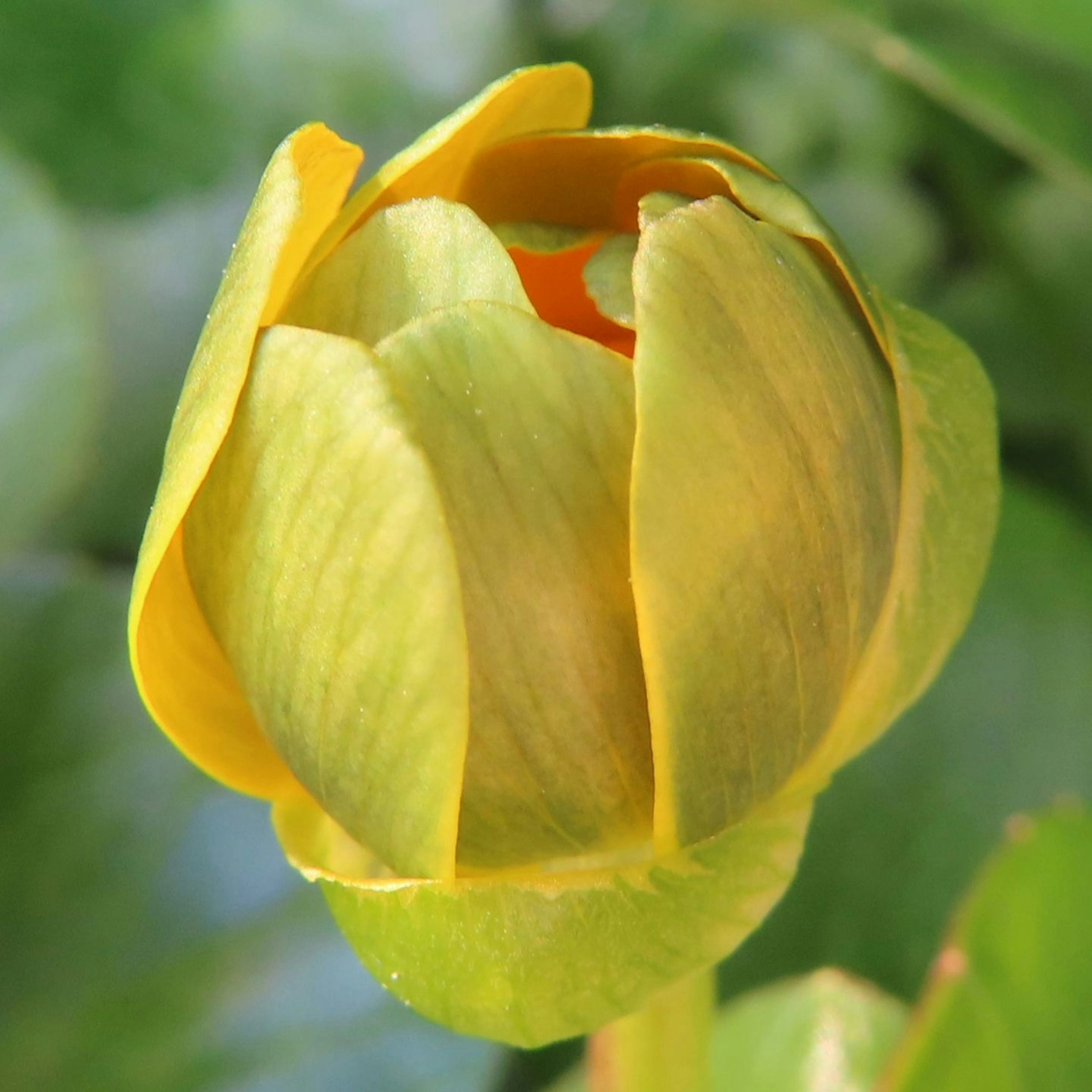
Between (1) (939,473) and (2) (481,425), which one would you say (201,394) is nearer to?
(2) (481,425)

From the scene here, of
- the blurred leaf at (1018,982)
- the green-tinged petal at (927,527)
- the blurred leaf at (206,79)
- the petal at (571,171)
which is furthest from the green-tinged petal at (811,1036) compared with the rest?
the blurred leaf at (206,79)

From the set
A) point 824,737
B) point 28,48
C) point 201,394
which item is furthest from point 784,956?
point 28,48

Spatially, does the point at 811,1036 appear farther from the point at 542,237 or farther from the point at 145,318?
the point at 145,318

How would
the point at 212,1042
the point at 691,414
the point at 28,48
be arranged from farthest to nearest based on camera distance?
the point at 28,48 → the point at 212,1042 → the point at 691,414

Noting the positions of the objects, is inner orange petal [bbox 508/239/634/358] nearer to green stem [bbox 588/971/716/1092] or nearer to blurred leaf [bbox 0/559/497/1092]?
green stem [bbox 588/971/716/1092]

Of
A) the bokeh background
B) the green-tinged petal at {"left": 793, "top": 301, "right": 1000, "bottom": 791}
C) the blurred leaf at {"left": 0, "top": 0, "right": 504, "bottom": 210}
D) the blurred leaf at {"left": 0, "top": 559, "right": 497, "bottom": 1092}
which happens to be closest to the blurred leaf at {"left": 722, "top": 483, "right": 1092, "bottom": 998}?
the bokeh background

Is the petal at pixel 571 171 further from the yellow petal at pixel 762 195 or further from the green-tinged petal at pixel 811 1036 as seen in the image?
the green-tinged petal at pixel 811 1036
